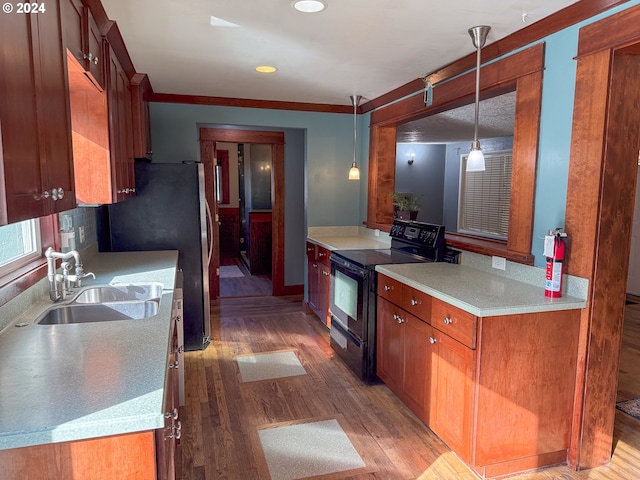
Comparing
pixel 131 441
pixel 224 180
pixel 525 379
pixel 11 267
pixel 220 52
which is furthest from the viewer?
pixel 224 180

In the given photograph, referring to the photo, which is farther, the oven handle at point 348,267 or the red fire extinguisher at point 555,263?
the oven handle at point 348,267

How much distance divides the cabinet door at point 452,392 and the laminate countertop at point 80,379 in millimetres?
1337

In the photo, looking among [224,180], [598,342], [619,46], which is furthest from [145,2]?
[224,180]

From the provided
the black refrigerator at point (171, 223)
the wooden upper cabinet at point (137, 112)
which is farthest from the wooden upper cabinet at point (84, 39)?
the black refrigerator at point (171, 223)

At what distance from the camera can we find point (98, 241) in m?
3.49

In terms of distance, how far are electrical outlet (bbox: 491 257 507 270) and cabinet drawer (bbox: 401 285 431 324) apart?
57cm

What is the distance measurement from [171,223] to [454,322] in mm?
2392

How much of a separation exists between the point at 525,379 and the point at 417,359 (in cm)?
60

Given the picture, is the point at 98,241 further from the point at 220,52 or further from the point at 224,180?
the point at 224,180

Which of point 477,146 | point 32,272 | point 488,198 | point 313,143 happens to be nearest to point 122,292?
point 32,272

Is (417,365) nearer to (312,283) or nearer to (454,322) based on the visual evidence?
(454,322)

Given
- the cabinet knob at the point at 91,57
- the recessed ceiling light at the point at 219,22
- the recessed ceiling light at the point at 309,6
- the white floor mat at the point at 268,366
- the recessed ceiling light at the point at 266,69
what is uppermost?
the recessed ceiling light at the point at 219,22

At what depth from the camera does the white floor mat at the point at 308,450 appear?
7.17 feet

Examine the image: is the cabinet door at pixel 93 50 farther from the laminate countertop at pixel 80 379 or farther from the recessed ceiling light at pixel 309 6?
the laminate countertop at pixel 80 379
